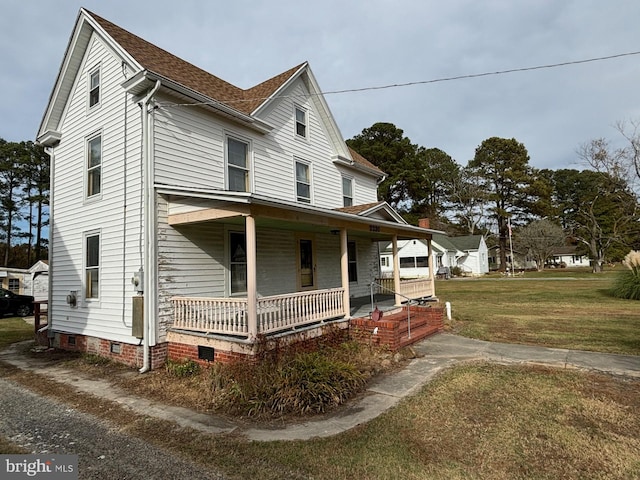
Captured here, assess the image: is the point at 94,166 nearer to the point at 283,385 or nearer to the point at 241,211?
the point at 241,211

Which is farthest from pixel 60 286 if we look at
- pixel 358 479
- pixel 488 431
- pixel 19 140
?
pixel 19 140

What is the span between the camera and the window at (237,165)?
9.80m

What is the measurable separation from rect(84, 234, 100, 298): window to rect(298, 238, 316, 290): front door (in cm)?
566

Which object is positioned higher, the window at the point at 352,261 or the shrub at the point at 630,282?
the window at the point at 352,261

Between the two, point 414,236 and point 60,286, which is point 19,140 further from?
point 414,236

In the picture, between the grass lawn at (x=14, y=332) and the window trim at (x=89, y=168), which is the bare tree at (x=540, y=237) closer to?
the window trim at (x=89, y=168)

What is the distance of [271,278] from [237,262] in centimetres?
147

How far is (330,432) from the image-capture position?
4391 mm

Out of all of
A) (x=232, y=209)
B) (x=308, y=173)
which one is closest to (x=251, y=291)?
(x=232, y=209)

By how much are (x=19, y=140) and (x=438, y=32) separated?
43.3 meters

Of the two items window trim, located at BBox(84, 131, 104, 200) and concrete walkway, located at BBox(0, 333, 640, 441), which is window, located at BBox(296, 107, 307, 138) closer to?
window trim, located at BBox(84, 131, 104, 200)

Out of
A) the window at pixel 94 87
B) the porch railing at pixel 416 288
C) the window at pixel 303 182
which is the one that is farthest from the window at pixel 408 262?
the window at pixel 94 87

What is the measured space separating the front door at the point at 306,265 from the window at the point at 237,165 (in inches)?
111

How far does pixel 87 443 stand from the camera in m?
4.30
